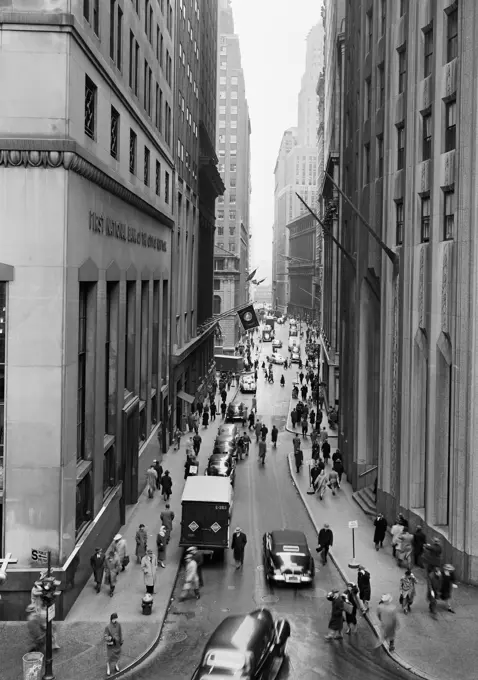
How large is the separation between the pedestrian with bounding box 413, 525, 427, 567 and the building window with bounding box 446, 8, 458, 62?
1495 cm

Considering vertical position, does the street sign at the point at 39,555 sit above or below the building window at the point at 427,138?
below

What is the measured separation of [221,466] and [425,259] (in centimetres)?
1379

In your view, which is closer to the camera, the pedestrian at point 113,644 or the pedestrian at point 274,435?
the pedestrian at point 113,644

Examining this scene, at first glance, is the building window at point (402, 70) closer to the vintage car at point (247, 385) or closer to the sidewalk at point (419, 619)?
the sidewalk at point (419, 619)

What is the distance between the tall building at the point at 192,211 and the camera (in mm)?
48375

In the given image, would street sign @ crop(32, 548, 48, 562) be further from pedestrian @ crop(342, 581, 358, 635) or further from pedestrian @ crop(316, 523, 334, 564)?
pedestrian @ crop(316, 523, 334, 564)

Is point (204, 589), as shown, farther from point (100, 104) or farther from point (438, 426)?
point (100, 104)

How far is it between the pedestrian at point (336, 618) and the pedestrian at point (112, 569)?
20.4ft

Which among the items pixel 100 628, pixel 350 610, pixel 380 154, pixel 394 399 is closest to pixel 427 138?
pixel 380 154

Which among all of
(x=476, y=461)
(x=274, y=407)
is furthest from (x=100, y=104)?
(x=274, y=407)

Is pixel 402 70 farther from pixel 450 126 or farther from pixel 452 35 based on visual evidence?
pixel 450 126

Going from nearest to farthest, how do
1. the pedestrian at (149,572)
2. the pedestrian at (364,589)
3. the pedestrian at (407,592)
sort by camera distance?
the pedestrian at (407,592)
the pedestrian at (364,589)
the pedestrian at (149,572)

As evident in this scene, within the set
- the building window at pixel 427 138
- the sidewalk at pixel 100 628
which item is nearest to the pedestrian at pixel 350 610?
the sidewalk at pixel 100 628

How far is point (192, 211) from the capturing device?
58750 millimetres
